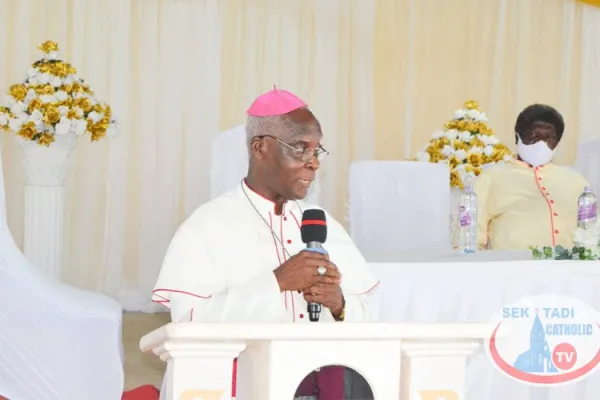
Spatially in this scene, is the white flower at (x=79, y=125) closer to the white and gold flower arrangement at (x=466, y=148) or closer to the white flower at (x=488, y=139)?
the white and gold flower arrangement at (x=466, y=148)

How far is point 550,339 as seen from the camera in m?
3.68

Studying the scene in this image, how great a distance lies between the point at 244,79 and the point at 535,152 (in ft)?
12.7

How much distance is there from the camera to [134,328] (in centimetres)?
726

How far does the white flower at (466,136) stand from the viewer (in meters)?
6.12

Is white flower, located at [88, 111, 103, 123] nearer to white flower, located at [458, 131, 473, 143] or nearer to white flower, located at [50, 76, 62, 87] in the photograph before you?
white flower, located at [50, 76, 62, 87]

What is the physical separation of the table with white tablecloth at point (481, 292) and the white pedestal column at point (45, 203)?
3.42 metres

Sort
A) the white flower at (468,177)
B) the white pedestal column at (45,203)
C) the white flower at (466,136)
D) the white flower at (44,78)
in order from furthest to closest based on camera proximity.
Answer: the white pedestal column at (45,203)
the white flower at (44,78)
the white flower at (466,136)
the white flower at (468,177)

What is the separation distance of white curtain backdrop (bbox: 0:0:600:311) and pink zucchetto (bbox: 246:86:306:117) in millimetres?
5571

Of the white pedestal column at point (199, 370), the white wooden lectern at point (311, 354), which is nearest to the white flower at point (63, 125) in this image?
the white wooden lectern at point (311, 354)

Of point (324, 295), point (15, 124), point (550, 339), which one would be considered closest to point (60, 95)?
point (15, 124)

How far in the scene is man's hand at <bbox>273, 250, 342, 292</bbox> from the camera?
235 cm

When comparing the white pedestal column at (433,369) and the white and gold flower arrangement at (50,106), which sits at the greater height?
the white and gold flower arrangement at (50,106)

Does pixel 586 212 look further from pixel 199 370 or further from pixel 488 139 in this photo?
pixel 199 370

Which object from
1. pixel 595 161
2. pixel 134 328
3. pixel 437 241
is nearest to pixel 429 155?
pixel 595 161
